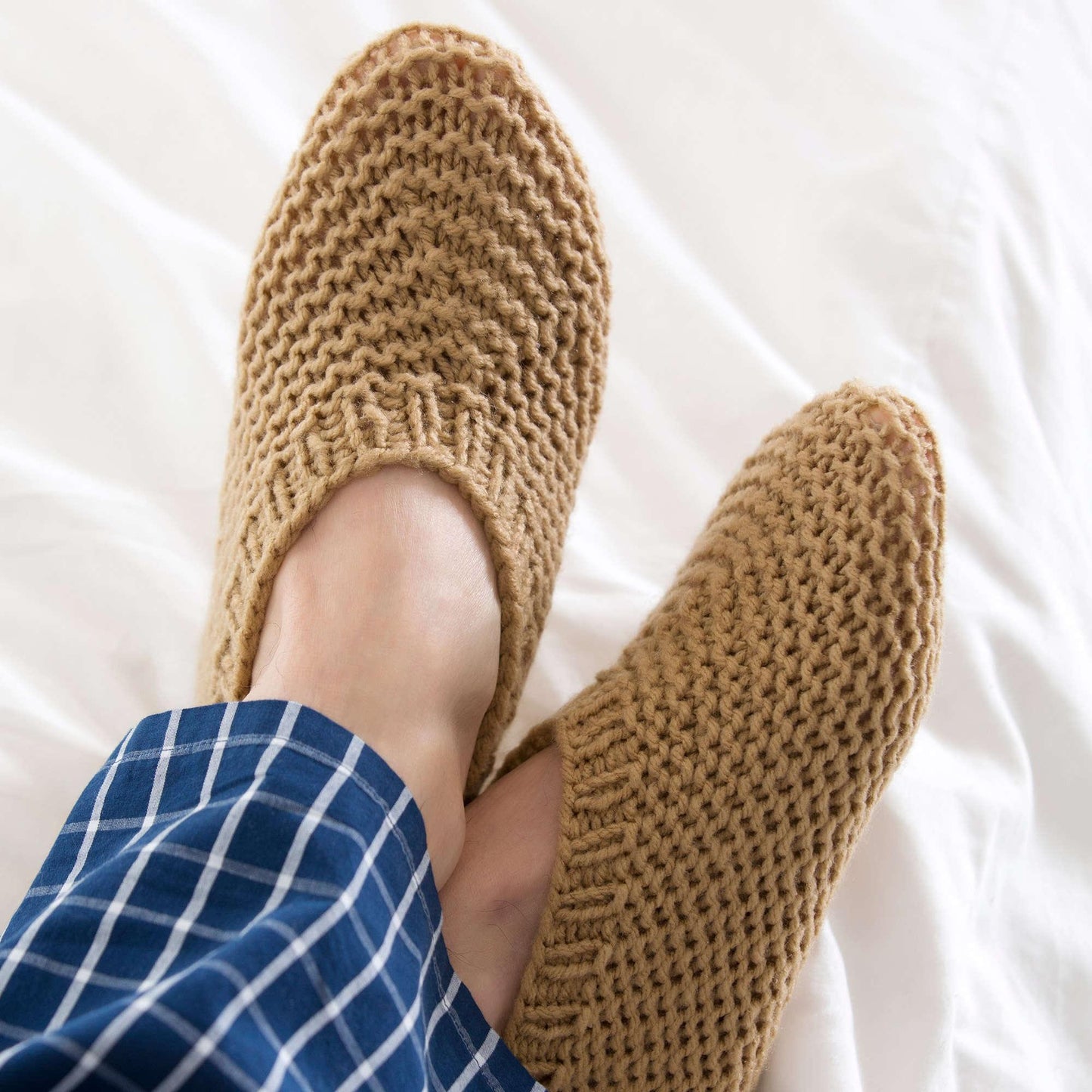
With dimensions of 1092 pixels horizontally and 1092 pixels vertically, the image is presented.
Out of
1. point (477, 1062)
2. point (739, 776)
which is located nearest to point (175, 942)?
point (477, 1062)

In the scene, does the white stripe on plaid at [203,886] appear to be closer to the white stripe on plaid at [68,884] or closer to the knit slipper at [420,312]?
the white stripe on plaid at [68,884]

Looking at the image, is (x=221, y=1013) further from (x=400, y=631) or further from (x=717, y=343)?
(x=717, y=343)

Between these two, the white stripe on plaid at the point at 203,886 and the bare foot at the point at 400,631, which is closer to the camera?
the white stripe on plaid at the point at 203,886

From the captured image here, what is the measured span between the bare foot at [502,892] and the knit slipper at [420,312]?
7 cm

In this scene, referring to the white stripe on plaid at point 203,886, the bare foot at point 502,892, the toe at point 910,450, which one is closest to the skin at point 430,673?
the bare foot at point 502,892

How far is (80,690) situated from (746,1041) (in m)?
0.50

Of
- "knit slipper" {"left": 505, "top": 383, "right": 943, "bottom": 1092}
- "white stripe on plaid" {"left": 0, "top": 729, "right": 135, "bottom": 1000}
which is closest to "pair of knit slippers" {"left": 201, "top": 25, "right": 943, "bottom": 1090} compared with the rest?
"knit slipper" {"left": 505, "top": 383, "right": 943, "bottom": 1092}

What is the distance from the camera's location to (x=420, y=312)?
0.73m

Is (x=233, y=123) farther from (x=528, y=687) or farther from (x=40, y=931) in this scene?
(x=40, y=931)

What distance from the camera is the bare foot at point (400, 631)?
0.62 meters

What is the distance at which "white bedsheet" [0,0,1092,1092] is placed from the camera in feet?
2.48

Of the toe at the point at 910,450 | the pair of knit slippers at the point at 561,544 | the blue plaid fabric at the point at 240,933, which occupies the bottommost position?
the blue plaid fabric at the point at 240,933

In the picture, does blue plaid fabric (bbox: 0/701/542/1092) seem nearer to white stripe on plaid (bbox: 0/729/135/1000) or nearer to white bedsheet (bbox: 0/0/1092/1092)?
white stripe on plaid (bbox: 0/729/135/1000)

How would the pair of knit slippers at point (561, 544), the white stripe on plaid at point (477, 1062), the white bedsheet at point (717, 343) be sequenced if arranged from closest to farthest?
the white stripe on plaid at point (477, 1062)
the pair of knit slippers at point (561, 544)
the white bedsheet at point (717, 343)
